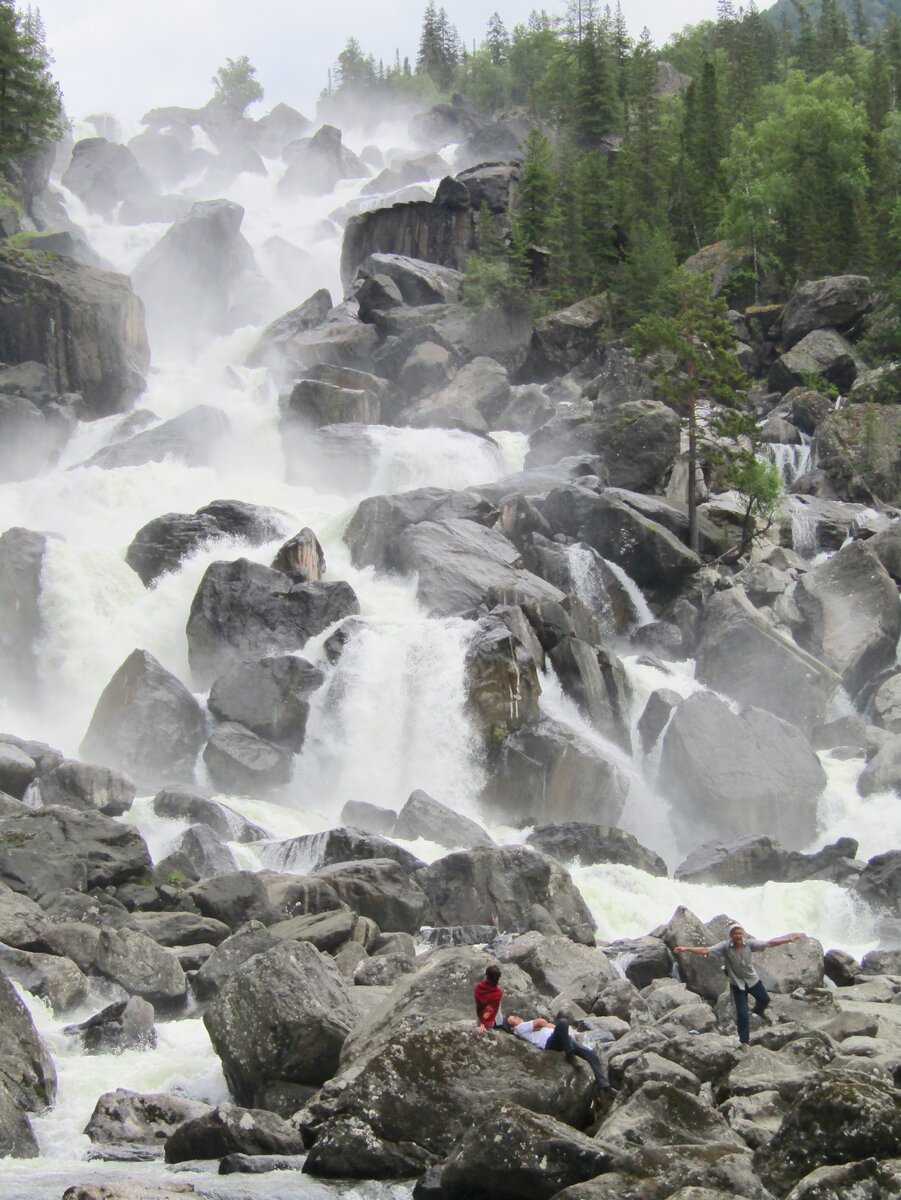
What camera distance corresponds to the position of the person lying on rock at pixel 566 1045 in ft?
42.6

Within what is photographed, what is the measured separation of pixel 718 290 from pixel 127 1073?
189 ft

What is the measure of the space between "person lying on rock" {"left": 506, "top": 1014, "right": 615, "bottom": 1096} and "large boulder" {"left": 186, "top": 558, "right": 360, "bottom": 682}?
2371cm

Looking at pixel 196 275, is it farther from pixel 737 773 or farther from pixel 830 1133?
pixel 830 1133

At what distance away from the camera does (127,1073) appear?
628 inches

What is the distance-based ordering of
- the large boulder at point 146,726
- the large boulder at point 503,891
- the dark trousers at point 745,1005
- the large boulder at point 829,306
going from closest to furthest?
the dark trousers at point 745,1005, the large boulder at point 503,891, the large boulder at point 146,726, the large boulder at point 829,306

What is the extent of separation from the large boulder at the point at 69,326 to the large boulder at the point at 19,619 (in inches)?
866

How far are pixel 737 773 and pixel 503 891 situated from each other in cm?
1091

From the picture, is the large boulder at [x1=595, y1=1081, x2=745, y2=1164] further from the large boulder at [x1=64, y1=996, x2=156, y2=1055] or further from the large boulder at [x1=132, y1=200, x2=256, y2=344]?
the large boulder at [x1=132, y1=200, x2=256, y2=344]

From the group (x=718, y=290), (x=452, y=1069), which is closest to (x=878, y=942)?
(x=452, y=1069)

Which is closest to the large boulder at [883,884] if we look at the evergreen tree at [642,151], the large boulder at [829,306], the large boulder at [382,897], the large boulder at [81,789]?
the large boulder at [382,897]

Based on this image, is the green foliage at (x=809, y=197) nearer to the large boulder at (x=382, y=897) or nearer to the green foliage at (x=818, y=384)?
the green foliage at (x=818, y=384)

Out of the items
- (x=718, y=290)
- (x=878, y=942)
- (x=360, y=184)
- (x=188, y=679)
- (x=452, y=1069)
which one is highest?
(x=360, y=184)

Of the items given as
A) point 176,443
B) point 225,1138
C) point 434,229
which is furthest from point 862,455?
point 225,1138

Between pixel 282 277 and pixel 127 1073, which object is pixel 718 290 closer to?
pixel 282 277
